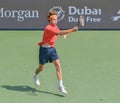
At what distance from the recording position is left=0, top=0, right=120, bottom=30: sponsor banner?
16.2m

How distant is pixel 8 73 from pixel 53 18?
2201mm

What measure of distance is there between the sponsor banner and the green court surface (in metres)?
→ 1.24

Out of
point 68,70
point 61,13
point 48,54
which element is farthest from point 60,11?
point 48,54

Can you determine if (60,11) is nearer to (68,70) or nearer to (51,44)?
(68,70)

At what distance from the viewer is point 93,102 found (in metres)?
7.56

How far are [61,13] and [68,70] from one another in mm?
6677

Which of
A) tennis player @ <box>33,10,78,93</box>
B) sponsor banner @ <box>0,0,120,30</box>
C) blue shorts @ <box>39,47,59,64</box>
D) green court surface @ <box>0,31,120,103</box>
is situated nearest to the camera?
green court surface @ <box>0,31,120,103</box>

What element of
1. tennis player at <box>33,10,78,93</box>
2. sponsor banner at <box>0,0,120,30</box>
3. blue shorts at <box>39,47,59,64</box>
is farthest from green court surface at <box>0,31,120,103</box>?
sponsor banner at <box>0,0,120,30</box>

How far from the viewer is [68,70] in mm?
9961

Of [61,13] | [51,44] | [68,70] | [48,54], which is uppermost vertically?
[61,13]

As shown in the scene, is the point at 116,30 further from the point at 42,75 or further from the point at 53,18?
the point at 53,18

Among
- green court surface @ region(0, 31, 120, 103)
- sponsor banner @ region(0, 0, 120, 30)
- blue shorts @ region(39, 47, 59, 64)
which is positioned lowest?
green court surface @ region(0, 31, 120, 103)

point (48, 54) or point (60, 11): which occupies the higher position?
point (60, 11)

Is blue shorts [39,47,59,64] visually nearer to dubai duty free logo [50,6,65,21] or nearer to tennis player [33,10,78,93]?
tennis player [33,10,78,93]
